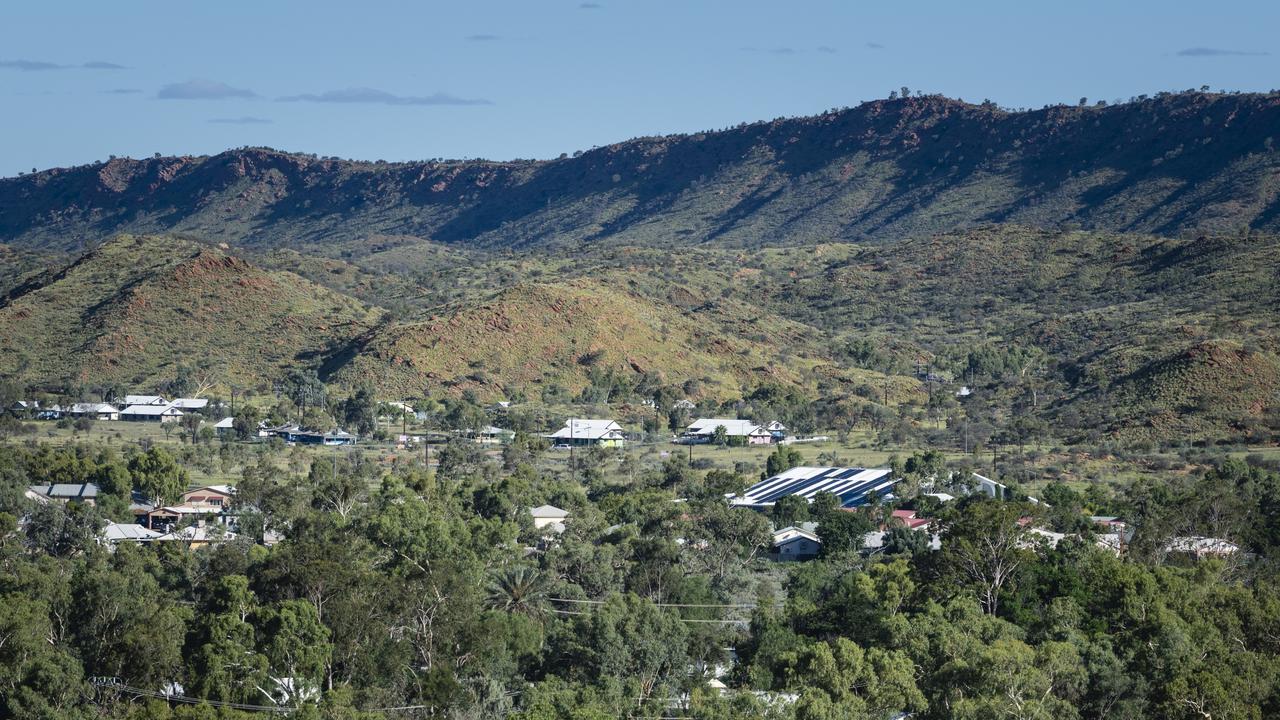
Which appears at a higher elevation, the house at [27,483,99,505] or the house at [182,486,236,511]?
the house at [27,483,99,505]

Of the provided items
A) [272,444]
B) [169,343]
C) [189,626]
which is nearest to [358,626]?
[189,626]

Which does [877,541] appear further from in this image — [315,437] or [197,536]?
[315,437]

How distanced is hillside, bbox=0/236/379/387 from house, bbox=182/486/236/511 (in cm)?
4578

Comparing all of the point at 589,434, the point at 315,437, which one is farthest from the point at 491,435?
the point at 315,437

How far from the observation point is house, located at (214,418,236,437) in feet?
331

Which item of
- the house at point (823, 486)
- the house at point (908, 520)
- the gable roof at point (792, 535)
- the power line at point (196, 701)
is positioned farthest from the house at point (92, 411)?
the power line at point (196, 701)

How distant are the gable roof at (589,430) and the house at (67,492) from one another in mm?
33356

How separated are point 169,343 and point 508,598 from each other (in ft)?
280

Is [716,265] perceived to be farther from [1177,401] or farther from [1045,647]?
[1045,647]

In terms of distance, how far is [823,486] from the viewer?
7688 centimetres

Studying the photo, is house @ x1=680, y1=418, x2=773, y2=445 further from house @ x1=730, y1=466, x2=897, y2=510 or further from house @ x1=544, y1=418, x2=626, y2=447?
house @ x1=730, y1=466, x2=897, y2=510

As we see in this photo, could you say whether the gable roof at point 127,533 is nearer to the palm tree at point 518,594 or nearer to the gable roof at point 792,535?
the palm tree at point 518,594

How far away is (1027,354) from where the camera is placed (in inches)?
5103

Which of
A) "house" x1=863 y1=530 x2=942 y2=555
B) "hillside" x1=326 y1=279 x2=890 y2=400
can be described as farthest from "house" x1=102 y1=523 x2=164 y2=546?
"hillside" x1=326 y1=279 x2=890 y2=400
